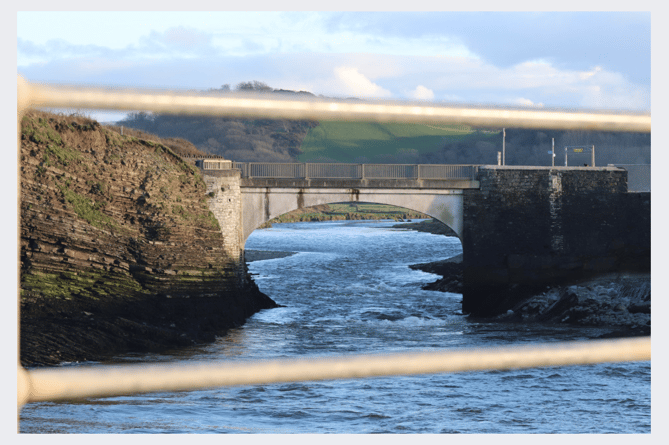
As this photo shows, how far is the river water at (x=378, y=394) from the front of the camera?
1269 cm

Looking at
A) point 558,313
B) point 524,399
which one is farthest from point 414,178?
point 524,399

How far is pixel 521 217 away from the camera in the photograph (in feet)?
78.1

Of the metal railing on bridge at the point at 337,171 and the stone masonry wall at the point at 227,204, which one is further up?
the metal railing on bridge at the point at 337,171

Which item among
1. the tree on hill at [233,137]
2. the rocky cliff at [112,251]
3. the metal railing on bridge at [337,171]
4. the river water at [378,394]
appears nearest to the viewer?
the river water at [378,394]

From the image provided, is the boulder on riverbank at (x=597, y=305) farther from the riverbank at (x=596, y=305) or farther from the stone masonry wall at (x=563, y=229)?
the stone masonry wall at (x=563, y=229)

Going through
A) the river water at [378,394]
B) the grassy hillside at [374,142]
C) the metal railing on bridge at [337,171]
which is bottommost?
the river water at [378,394]

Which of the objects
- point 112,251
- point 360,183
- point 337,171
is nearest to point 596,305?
point 360,183

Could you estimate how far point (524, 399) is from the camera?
15695 mm

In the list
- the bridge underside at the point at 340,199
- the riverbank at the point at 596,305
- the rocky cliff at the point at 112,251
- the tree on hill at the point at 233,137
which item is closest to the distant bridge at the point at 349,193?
the bridge underside at the point at 340,199

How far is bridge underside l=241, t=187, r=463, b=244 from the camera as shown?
24.1 meters

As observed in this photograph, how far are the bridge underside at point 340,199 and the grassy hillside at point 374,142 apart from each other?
267 feet

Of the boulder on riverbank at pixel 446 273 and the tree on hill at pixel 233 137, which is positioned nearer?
the boulder on riverbank at pixel 446 273

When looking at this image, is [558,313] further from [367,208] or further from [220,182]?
[367,208]

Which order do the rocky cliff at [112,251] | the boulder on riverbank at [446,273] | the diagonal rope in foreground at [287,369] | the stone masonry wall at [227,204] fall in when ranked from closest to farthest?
1. the diagonal rope in foreground at [287,369]
2. the rocky cliff at [112,251]
3. the stone masonry wall at [227,204]
4. the boulder on riverbank at [446,273]
